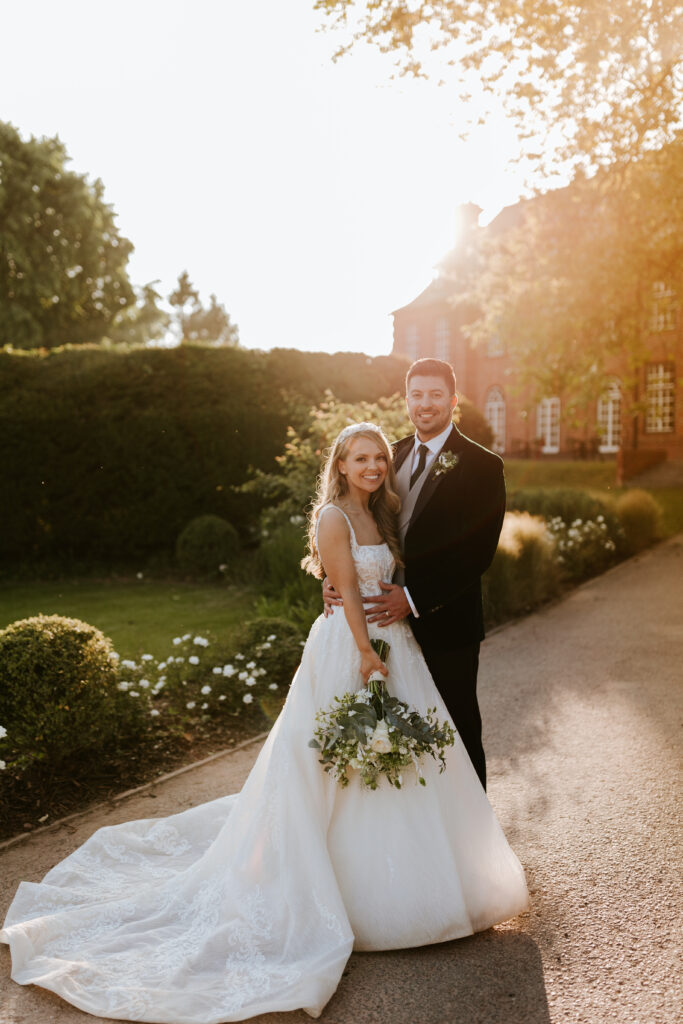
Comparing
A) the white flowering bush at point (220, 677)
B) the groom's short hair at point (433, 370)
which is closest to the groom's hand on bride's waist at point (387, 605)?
the groom's short hair at point (433, 370)

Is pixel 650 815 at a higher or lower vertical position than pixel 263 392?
lower

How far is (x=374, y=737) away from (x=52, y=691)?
2.28m

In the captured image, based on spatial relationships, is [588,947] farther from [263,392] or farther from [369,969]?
[263,392]

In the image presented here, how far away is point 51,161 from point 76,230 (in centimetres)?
258

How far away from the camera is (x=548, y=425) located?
118ft

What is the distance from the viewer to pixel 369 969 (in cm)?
299

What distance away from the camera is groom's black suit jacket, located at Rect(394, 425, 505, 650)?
3.42 metres

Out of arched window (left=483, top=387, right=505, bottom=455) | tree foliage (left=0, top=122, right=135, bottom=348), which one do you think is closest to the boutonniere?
tree foliage (left=0, top=122, right=135, bottom=348)

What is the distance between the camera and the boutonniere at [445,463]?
11.7 feet

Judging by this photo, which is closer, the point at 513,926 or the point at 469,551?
the point at 513,926

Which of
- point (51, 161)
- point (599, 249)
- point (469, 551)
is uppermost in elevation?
point (51, 161)

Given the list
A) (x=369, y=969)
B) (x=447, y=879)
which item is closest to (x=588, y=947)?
(x=447, y=879)

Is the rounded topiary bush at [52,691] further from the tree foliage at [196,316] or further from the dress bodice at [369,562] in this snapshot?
the tree foliage at [196,316]

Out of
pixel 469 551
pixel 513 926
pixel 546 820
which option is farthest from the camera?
pixel 546 820
